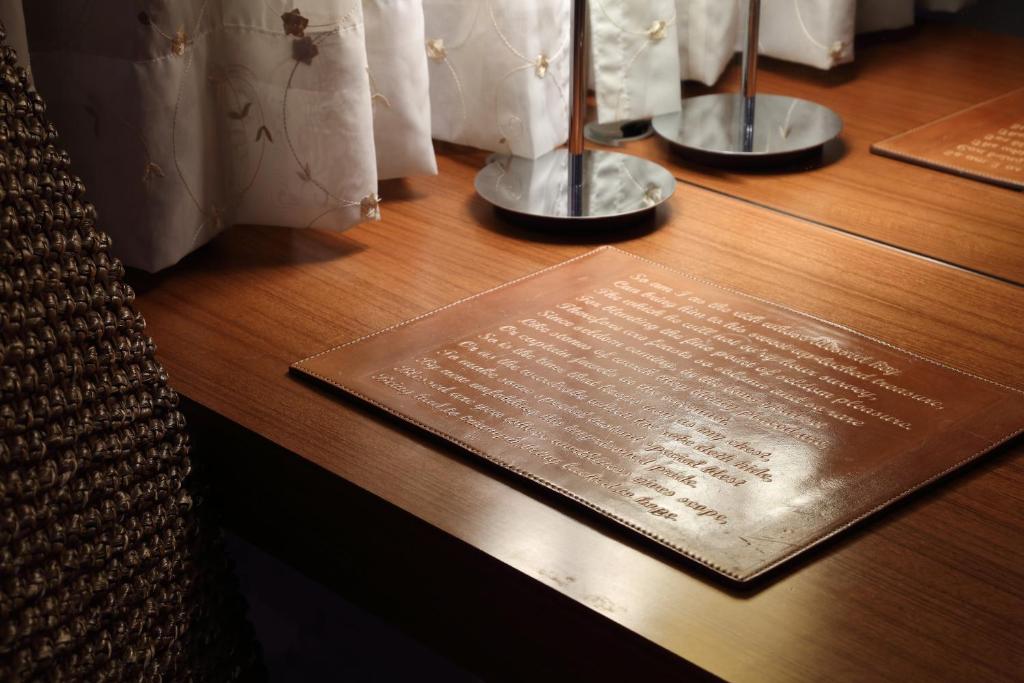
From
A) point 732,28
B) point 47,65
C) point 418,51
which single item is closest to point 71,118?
point 47,65

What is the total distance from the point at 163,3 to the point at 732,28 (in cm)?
81

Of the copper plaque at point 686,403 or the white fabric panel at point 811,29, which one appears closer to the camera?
the copper plaque at point 686,403

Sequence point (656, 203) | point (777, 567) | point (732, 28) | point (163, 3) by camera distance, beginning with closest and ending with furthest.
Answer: point (777, 567)
point (163, 3)
point (656, 203)
point (732, 28)

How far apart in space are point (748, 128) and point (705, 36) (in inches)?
9.0

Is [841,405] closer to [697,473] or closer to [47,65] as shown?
[697,473]

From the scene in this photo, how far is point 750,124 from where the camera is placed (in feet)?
4.45

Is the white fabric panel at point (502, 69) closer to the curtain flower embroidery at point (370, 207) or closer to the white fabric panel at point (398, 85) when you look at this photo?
the white fabric panel at point (398, 85)

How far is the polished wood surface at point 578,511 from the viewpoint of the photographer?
0.66 m

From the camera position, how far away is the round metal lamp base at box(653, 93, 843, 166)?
1.30 m

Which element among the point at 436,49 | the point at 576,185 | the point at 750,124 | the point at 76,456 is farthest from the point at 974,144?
the point at 76,456

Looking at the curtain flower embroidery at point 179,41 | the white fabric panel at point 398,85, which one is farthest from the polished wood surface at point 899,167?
the curtain flower embroidery at point 179,41

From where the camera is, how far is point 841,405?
Answer: 0.86 m

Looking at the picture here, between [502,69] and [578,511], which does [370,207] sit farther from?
[578,511]

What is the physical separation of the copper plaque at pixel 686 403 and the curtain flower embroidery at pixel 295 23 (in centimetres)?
28
